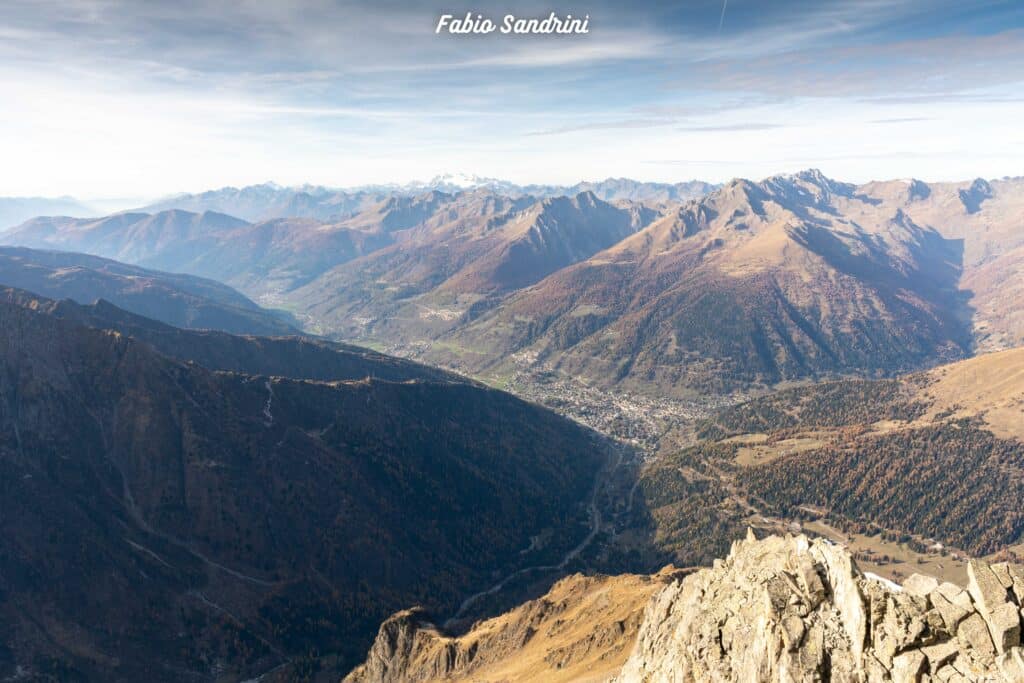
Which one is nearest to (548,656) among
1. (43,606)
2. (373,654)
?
(373,654)

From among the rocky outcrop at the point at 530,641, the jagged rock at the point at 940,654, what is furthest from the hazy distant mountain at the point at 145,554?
the jagged rock at the point at 940,654

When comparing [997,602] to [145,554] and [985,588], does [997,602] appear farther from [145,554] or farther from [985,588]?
[145,554]

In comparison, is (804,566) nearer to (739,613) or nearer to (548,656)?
(739,613)

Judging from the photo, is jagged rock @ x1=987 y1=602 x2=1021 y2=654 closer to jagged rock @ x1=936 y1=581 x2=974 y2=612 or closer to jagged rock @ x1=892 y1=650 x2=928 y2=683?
jagged rock @ x1=936 y1=581 x2=974 y2=612

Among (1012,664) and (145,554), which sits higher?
(1012,664)

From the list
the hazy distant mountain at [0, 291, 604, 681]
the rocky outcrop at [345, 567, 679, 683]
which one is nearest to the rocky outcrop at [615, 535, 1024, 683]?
the rocky outcrop at [345, 567, 679, 683]

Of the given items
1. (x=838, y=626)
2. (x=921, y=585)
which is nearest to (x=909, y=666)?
(x=838, y=626)

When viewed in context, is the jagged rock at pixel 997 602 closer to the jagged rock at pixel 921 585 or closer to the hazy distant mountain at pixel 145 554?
the jagged rock at pixel 921 585

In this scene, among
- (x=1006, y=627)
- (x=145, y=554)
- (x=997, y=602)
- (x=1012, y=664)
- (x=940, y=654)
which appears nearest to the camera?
(x=1012, y=664)

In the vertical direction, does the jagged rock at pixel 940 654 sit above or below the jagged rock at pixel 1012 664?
below
